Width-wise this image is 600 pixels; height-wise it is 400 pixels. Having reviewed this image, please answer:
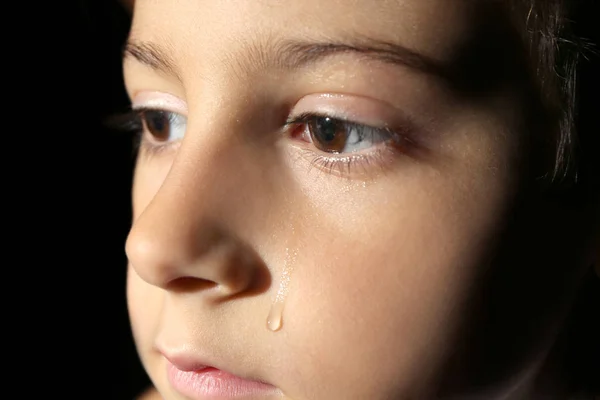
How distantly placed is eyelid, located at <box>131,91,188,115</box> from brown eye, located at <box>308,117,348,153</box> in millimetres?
145

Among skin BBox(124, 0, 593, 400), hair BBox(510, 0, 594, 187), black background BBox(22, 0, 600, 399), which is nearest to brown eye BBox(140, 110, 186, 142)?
skin BBox(124, 0, 593, 400)

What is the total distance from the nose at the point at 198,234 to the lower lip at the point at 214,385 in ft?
0.29

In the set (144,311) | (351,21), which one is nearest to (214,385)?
(144,311)

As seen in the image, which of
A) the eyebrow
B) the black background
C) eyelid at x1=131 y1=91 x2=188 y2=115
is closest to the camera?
the eyebrow

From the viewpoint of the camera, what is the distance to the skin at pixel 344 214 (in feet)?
2.11

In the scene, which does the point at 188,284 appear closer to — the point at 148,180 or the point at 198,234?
the point at 198,234

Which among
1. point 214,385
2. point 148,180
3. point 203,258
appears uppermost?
point 148,180

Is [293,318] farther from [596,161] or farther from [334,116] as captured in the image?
[596,161]

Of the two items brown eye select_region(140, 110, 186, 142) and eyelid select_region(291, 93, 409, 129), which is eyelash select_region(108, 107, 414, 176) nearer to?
eyelid select_region(291, 93, 409, 129)

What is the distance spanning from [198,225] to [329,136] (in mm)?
143

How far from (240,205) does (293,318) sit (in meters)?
0.11

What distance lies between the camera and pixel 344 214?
0.66 meters

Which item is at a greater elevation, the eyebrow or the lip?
the eyebrow

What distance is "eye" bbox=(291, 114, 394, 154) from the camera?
68 centimetres
